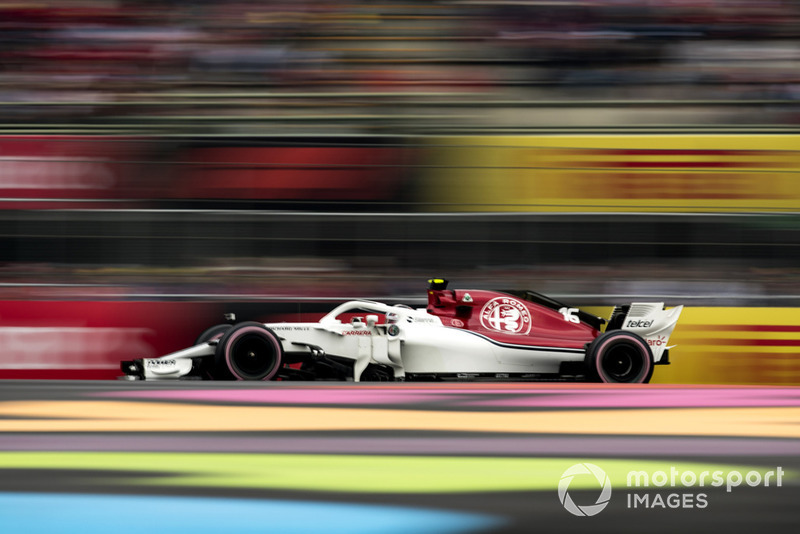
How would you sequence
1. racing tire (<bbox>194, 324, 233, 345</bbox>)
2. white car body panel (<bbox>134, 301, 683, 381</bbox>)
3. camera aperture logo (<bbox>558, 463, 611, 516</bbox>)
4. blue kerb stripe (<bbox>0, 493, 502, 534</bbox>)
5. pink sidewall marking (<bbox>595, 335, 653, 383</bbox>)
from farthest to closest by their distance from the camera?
racing tire (<bbox>194, 324, 233, 345</bbox>) < pink sidewall marking (<bbox>595, 335, 653, 383</bbox>) < white car body panel (<bbox>134, 301, 683, 381</bbox>) < camera aperture logo (<bbox>558, 463, 611, 516</bbox>) < blue kerb stripe (<bbox>0, 493, 502, 534</bbox>)

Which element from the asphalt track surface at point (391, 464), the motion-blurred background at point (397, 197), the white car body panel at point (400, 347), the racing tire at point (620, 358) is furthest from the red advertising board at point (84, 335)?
the racing tire at point (620, 358)

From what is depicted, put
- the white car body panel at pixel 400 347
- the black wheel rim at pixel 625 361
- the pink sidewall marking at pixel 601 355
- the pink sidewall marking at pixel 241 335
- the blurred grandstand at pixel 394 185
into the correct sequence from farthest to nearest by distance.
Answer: the blurred grandstand at pixel 394 185
the black wheel rim at pixel 625 361
the pink sidewall marking at pixel 601 355
the white car body panel at pixel 400 347
the pink sidewall marking at pixel 241 335

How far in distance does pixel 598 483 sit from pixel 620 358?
3.78 metres

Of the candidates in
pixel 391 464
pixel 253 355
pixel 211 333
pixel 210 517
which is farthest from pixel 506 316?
pixel 210 517

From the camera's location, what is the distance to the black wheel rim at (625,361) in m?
6.79

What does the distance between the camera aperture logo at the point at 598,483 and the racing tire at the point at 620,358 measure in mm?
3314

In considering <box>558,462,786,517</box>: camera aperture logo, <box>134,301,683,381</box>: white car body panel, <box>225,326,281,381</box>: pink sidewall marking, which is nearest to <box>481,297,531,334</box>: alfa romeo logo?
<box>134,301,683,381</box>: white car body panel

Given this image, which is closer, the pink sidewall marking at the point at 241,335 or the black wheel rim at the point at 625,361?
the pink sidewall marking at the point at 241,335

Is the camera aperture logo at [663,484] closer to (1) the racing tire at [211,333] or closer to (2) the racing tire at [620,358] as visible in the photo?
(2) the racing tire at [620,358]

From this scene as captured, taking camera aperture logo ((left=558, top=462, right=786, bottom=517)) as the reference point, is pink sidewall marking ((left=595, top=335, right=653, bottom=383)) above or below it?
above

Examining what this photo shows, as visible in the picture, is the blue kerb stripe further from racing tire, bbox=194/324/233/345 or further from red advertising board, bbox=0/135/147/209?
red advertising board, bbox=0/135/147/209

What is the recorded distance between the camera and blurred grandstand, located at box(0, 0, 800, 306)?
7.52 metres

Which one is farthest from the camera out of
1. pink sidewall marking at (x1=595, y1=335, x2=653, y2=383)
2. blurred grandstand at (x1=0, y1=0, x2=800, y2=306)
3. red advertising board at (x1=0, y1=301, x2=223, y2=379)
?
blurred grandstand at (x1=0, y1=0, x2=800, y2=306)

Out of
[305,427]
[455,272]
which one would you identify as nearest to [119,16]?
[455,272]
